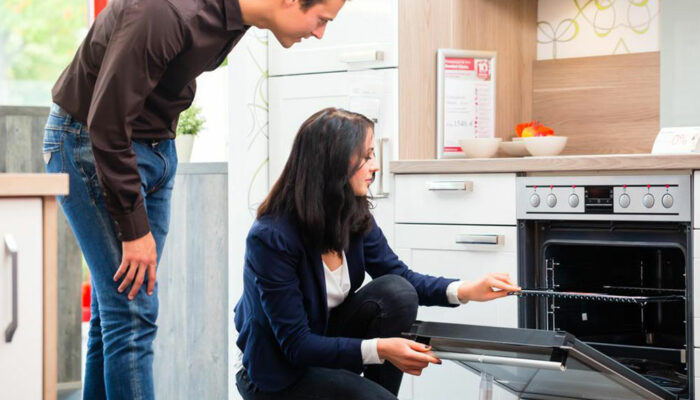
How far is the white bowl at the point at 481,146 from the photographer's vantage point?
2.71m

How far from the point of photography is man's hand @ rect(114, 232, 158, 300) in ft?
5.22

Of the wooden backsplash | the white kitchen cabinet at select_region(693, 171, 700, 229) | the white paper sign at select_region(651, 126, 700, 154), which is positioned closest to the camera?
the white kitchen cabinet at select_region(693, 171, 700, 229)

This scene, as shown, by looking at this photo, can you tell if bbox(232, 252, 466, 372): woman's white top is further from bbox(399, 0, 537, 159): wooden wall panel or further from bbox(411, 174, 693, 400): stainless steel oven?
bbox(399, 0, 537, 159): wooden wall panel

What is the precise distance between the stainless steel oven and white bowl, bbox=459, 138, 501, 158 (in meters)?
0.31

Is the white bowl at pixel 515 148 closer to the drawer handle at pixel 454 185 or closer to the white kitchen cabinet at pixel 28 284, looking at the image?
the drawer handle at pixel 454 185

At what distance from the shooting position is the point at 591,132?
9.93 ft

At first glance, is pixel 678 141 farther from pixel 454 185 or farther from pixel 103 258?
pixel 103 258

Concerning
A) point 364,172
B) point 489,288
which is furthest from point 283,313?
point 489,288

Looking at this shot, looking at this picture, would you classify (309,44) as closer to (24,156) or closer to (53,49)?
(24,156)

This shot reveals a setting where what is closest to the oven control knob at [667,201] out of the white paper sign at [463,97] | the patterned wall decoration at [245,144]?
the white paper sign at [463,97]

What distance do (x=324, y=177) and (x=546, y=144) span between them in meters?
1.07

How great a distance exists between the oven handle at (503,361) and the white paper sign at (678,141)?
3.57ft

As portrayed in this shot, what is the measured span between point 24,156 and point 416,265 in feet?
4.96

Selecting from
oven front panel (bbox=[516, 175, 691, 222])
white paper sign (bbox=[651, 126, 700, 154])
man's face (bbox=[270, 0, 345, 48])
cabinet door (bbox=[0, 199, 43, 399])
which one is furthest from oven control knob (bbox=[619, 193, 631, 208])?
cabinet door (bbox=[0, 199, 43, 399])
